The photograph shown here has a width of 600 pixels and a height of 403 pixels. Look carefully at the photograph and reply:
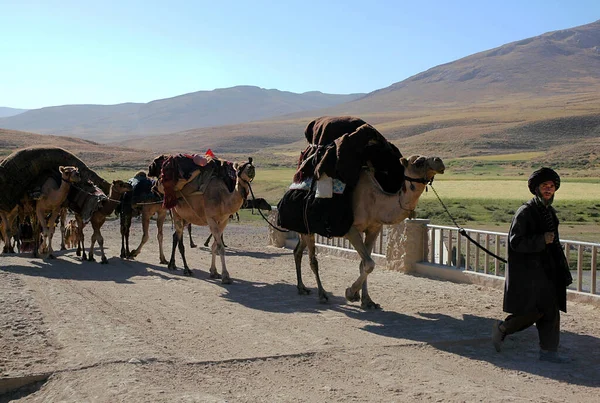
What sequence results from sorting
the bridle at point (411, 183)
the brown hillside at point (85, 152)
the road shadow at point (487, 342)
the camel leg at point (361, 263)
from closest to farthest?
the road shadow at point (487, 342)
the bridle at point (411, 183)
the camel leg at point (361, 263)
the brown hillside at point (85, 152)

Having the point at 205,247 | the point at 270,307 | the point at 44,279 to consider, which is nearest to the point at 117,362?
the point at 270,307

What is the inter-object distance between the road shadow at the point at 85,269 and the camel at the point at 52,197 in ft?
2.34

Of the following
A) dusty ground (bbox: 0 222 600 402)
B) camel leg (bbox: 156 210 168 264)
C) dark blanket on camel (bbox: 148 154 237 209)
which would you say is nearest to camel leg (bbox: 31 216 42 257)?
camel leg (bbox: 156 210 168 264)

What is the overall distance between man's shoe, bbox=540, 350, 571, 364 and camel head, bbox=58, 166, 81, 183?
12.3 meters

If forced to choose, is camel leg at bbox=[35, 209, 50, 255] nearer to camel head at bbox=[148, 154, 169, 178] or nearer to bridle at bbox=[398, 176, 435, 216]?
camel head at bbox=[148, 154, 169, 178]

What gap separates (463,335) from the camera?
1014 cm

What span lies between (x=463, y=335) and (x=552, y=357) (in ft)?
4.67

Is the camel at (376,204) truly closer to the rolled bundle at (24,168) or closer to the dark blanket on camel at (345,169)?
the dark blanket on camel at (345,169)

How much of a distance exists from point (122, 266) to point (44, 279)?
273cm

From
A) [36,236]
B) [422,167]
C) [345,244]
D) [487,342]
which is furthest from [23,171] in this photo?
[487,342]

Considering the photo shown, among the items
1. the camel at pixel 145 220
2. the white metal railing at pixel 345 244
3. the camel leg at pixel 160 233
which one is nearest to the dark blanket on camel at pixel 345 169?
the white metal railing at pixel 345 244

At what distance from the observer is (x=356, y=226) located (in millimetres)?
12336

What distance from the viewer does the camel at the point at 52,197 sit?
18.2 m

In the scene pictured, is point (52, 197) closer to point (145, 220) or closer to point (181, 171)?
point (145, 220)
